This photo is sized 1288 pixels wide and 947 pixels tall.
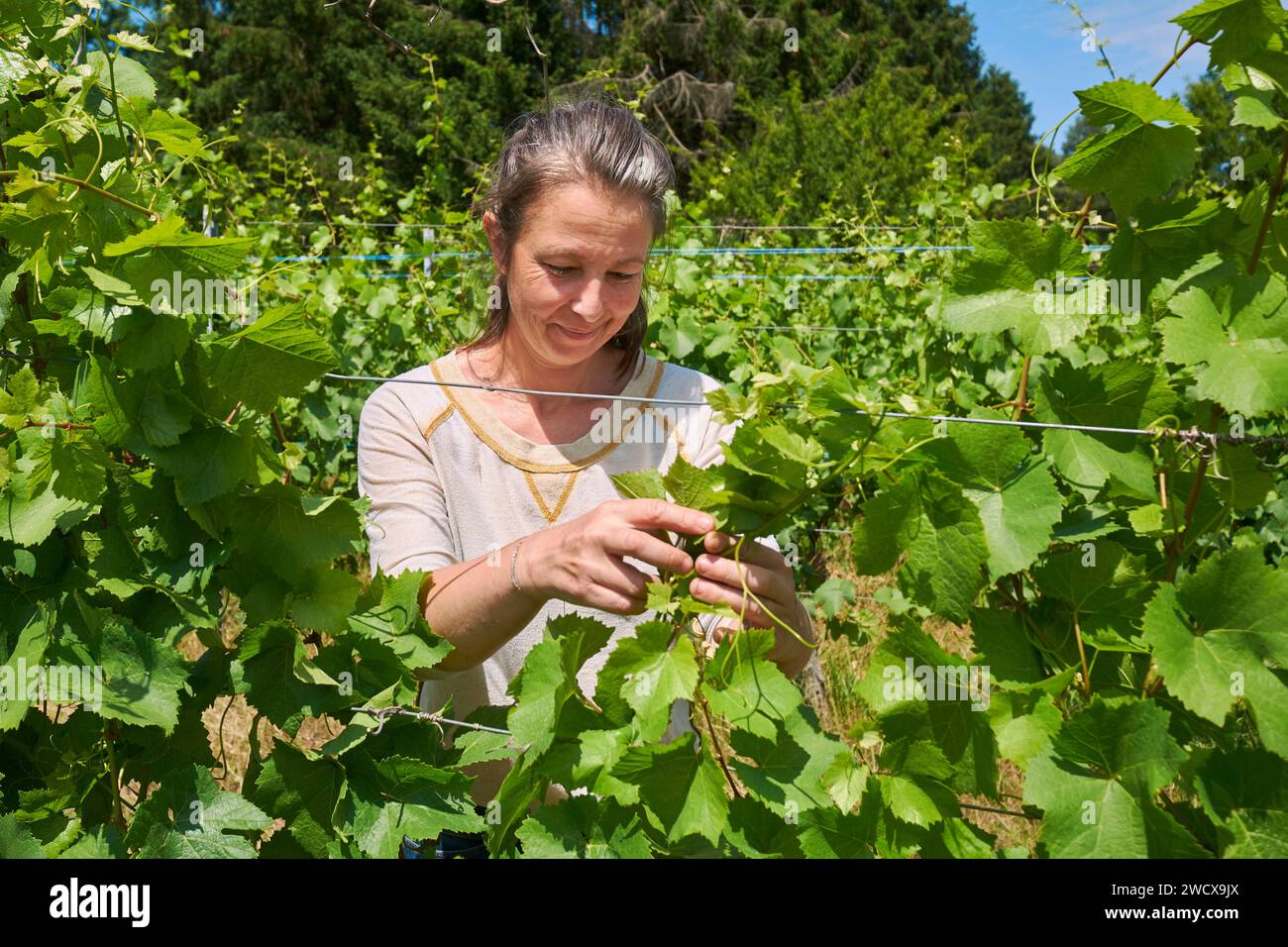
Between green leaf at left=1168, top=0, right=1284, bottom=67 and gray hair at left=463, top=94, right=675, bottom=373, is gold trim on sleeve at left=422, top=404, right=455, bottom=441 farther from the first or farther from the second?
green leaf at left=1168, top=0, right=1284, bottom=67

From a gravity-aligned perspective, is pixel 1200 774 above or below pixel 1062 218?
below

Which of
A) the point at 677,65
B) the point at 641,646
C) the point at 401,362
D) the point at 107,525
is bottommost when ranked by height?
the point at 641,646

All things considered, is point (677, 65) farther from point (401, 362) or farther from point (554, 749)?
point (554, 749)

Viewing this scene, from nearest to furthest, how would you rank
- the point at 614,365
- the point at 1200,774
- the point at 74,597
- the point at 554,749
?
the point at 1200,774 < the point at 554,749 < the point at 74,597 < the point at 614,365

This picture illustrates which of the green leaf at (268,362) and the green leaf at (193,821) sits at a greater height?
the green leaf at (268,362)

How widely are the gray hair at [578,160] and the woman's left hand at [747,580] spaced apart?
0.78 meters

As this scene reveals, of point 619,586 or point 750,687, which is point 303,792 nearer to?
point 619,586

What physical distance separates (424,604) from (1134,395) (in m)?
0.89

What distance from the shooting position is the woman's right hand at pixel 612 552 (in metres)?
1.16

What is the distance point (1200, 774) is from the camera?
3.38 feet

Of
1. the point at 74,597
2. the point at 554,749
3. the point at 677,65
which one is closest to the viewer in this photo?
the point at 554,749

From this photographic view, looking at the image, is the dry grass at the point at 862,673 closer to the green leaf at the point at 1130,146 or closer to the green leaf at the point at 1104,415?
the green leaf at the point at 1104,415

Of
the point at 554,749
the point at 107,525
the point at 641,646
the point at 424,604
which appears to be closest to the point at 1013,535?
the point at 641,646

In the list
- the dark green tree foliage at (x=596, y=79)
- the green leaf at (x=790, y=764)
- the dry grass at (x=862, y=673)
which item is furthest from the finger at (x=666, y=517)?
the dark green tree foliage at (x=596, y=79)
